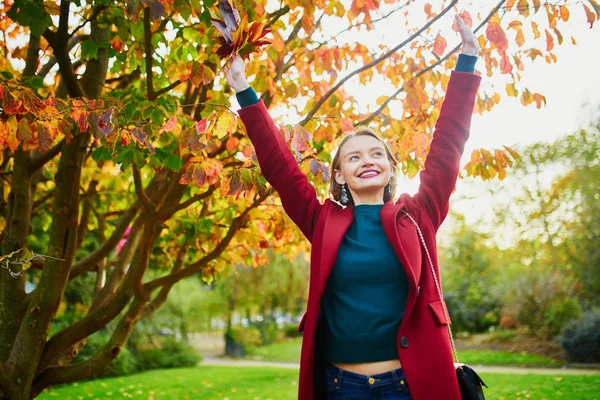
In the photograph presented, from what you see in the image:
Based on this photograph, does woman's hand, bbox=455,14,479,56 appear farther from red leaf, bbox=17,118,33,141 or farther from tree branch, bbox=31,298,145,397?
tree branch, bbox=31,298,145,397

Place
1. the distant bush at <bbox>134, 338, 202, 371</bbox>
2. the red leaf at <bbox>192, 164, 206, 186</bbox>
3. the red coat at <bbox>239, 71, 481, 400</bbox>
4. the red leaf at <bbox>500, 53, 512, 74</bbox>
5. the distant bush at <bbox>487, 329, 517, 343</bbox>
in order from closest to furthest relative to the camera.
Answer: the red coat at <bbox>239, 71, 481, 400</bbox> < the red leaf at <bbox>192, 164, 206, 186</bbox> < the red leaf at <bbox>500, 53, 512, 74</bbox> < the distant bush at <bbox>134, 338, 202, 371</bbox> < the distant bush at <bbox>487, 329, 517, 343</bbox>

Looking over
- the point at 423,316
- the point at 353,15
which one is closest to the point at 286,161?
the point at 423,316

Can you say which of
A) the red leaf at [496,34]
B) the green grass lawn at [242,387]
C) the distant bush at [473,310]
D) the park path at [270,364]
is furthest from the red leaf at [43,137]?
the distant bush at [473,310]

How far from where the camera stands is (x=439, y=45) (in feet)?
12.5

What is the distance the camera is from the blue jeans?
1.89 m

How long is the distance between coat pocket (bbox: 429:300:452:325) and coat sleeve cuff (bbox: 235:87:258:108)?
103 centimetres

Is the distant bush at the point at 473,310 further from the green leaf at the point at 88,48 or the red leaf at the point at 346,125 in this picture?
the green leaf at the point at 88,48

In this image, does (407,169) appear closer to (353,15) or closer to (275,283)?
(353,15)

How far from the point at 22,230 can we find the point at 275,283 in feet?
49.1

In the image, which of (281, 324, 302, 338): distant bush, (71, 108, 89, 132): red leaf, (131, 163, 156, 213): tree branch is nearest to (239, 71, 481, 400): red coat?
(71, 108, 89, 132): red leaf

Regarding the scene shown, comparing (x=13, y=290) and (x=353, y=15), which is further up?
(x=353, y=15)

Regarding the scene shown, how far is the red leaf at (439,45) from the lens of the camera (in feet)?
12.5

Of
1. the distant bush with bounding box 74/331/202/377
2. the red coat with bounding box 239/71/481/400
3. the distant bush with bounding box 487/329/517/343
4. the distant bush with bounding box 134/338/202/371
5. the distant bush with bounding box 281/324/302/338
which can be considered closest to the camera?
the red coat with bounding box 239/71/481/400

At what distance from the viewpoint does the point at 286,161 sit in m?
2.17
